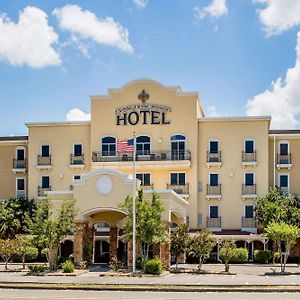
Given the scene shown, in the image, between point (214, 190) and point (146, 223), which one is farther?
point (214, 190)

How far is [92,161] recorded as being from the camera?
5934cm

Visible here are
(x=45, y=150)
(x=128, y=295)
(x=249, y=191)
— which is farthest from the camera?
(x=45, y=150)

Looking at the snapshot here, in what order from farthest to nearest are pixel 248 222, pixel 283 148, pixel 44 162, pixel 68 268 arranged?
pixel 44 162, pixel 283 148, pixel 248 222, pixel 68 268

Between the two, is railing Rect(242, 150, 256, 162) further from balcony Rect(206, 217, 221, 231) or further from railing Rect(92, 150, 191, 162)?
balcony Rect(206, 217, 221, 231)

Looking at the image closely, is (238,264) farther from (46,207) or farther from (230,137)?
(46,207)

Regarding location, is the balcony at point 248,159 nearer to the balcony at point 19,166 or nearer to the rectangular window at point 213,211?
the rectangular window at point 213,211

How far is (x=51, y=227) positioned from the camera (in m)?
40.7

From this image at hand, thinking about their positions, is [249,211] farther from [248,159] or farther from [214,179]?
[248,159]

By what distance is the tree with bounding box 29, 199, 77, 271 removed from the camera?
133 feet

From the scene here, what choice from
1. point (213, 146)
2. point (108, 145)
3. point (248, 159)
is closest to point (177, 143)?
point (213, 146)

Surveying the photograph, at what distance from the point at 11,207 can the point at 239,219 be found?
65.5 ft

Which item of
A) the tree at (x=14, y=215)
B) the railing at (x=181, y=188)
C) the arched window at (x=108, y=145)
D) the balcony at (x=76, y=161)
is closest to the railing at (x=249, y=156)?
the railing at (x=181, y=188)

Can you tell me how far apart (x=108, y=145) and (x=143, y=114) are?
13.8 ft

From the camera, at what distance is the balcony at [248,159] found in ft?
190
